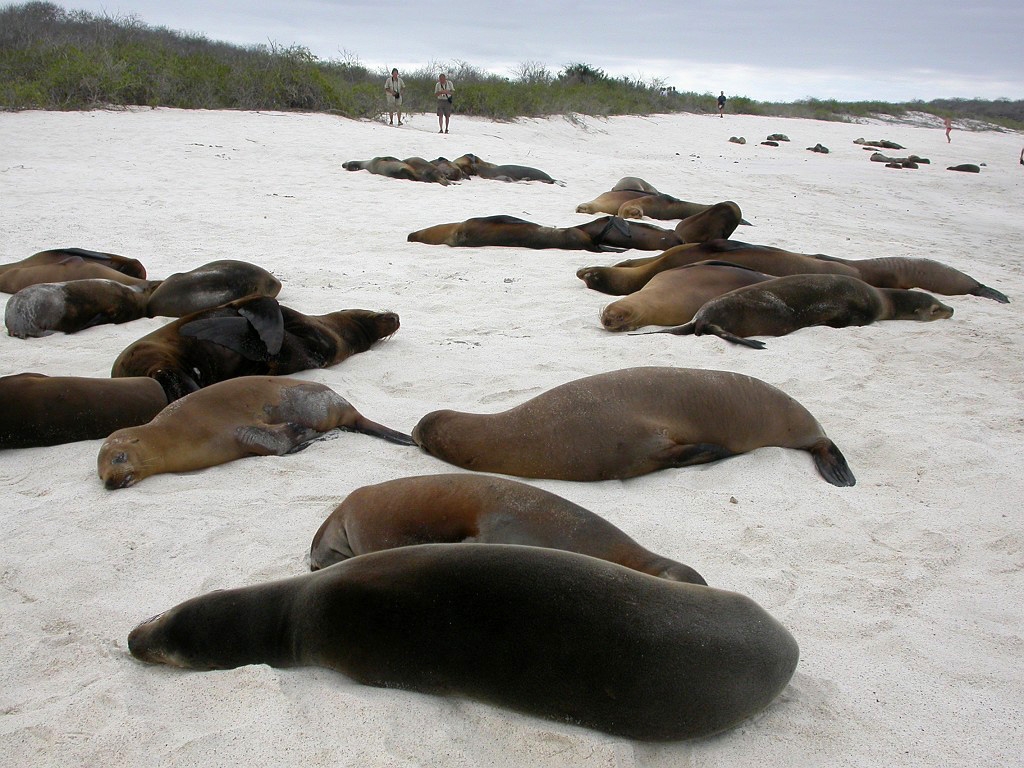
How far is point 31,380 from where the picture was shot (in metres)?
3.88

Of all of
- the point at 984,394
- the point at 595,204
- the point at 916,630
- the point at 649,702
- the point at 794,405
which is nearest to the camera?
the point at 649,702

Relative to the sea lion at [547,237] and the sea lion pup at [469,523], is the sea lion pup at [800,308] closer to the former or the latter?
the sea lion at [547,237]

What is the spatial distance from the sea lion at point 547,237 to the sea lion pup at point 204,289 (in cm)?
258

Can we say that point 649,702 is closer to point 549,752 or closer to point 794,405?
point 549,752

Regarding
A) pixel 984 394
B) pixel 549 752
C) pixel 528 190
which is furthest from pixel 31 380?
pixel 528 190

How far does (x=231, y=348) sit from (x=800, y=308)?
3.41 metres

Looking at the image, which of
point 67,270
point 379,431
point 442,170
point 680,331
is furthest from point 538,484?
point 442,170

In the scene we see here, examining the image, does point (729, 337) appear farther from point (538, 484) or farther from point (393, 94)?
point (393, 94)

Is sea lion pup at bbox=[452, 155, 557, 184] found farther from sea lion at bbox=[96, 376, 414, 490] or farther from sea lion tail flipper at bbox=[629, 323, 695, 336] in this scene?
sea lion at bbox=[96, 376, 414, 490]

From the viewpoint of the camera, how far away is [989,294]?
6.75 metres

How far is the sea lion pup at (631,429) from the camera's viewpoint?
3.42 metres

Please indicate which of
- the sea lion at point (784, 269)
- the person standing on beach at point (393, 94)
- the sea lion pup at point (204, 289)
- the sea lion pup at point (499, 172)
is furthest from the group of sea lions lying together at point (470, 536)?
the person standing on beach at point (393, 94)

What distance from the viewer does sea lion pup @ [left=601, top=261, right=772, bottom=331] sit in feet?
18.1

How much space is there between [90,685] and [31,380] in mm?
2257
